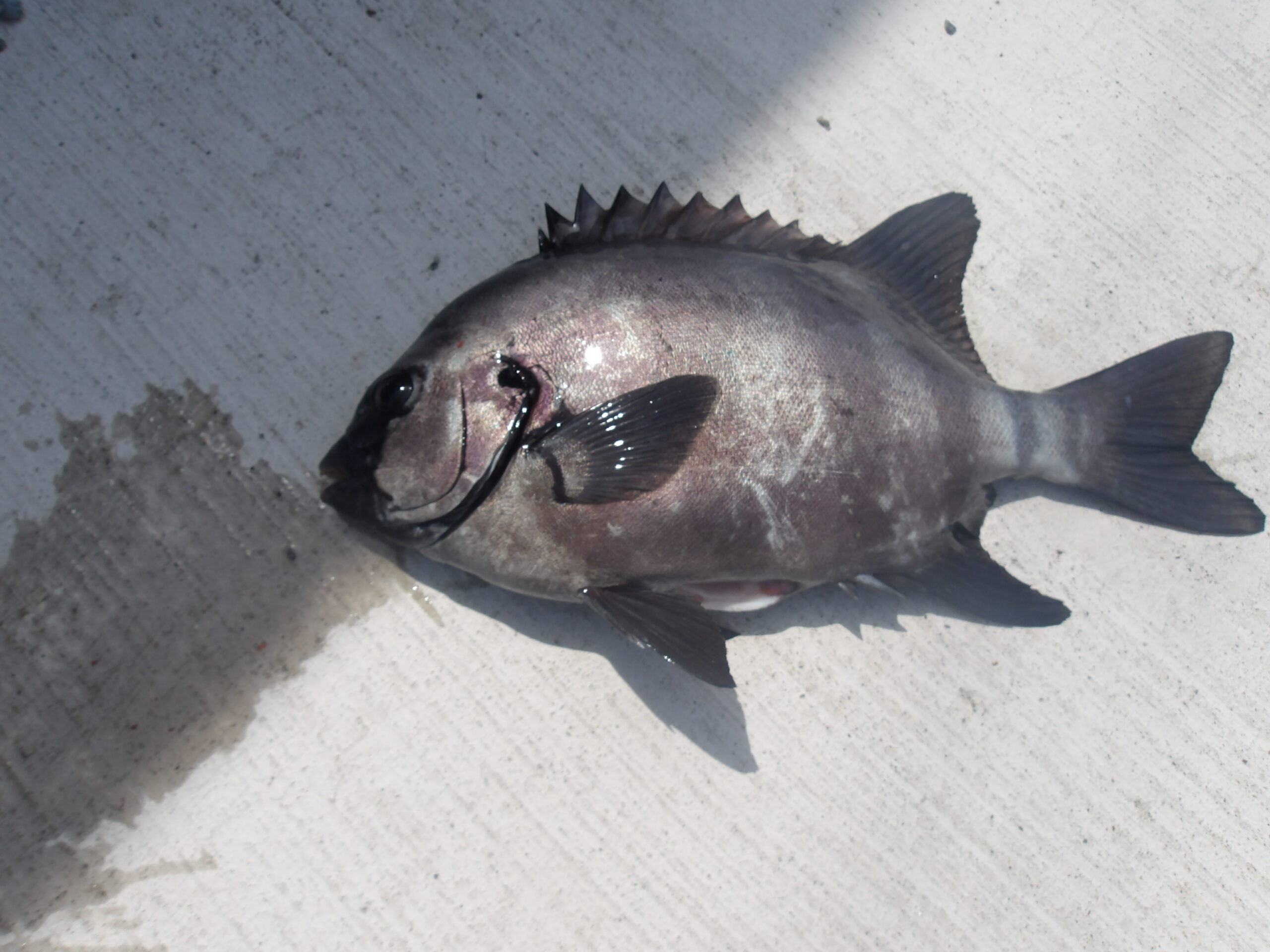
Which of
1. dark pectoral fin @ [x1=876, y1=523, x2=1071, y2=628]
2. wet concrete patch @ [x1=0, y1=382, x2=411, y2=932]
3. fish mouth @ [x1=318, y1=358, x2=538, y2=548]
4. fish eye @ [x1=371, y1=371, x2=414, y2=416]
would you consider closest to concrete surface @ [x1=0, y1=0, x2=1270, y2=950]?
wet concrete patch @ [x1=0, y1=382, x2=411, y2=932]

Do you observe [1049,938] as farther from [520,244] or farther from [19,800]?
[19,800]

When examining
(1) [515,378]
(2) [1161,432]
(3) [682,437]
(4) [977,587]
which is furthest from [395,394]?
(2) [1161,432]

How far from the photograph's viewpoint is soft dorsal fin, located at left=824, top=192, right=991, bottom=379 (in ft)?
5.84

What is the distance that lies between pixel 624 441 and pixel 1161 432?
1270mm

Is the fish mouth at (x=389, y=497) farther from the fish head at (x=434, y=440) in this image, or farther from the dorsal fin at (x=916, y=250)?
the dorsal fin at (x=916, y=250)

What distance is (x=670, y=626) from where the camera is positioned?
152 cm

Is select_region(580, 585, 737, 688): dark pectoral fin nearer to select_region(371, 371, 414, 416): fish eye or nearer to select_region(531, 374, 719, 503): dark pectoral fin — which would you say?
select_region(531, 374, 719, 503): dark pectoral fin

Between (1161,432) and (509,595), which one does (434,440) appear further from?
(1161,432)

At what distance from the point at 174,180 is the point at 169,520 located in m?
0.83

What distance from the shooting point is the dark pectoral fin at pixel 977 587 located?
1.71 m

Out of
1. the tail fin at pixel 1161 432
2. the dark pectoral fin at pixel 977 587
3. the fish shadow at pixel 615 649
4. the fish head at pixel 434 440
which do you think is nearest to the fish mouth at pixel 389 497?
the fish head at pixel 434 440

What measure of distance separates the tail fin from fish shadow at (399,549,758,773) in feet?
3.27

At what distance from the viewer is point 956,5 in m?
2.19

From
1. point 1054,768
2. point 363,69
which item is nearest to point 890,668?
point 1054,768
